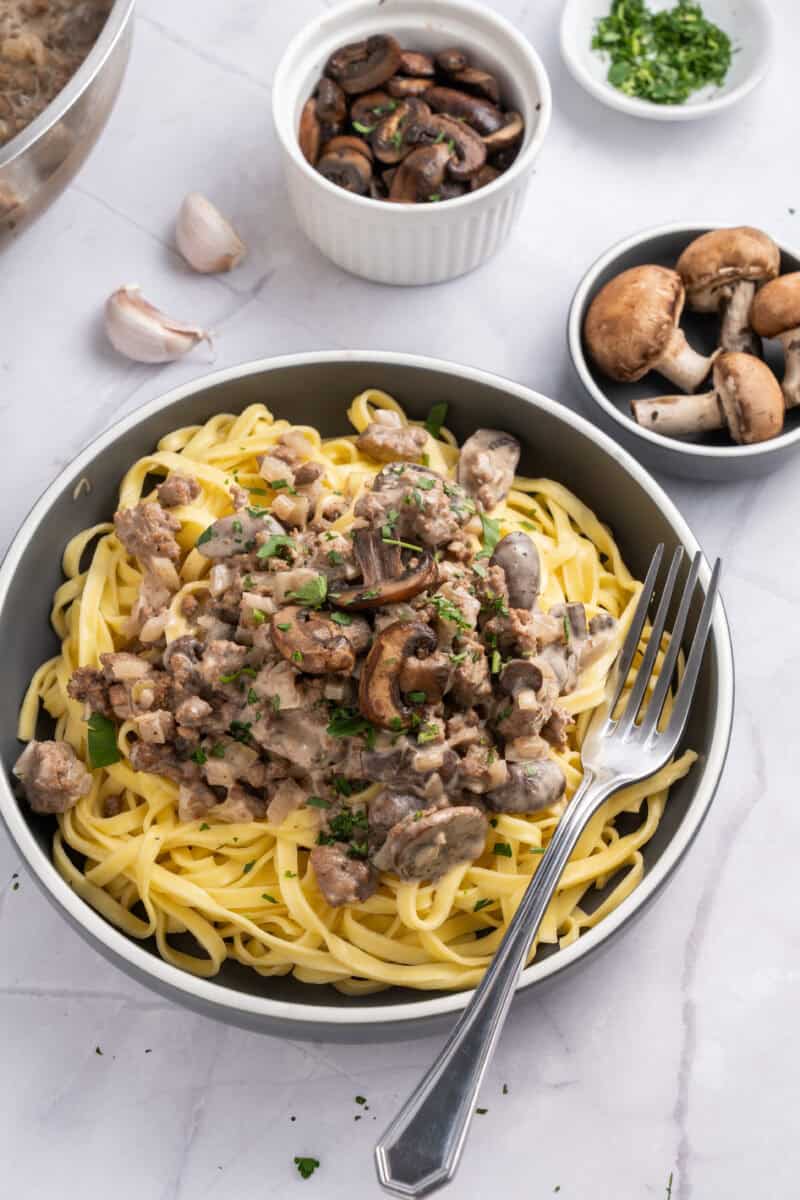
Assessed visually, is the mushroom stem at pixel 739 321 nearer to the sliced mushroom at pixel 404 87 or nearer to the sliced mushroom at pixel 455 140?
the sliced mushroom at pixel 455 140

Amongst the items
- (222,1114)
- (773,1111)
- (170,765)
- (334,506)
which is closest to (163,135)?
(334,506)

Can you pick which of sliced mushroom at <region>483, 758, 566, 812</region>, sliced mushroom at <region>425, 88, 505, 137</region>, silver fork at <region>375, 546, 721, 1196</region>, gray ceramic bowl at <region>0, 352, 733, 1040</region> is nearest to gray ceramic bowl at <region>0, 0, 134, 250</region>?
gray ceramic bowl at <region>0, 352, 733, 1040</region>

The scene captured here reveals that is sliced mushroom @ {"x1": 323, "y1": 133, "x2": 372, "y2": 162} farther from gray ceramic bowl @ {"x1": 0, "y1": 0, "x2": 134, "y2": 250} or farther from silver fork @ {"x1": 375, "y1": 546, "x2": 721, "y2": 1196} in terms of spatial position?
silver fork @ {"x1": 375, "y1": 546, "x2": 721, "y2": 1196}

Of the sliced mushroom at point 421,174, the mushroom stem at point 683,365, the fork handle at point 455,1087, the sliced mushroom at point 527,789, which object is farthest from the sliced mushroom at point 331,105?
the fork handle at point 455,1087

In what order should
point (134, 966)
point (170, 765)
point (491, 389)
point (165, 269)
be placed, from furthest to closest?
point (165, 269) → point (491, 389) → point (170, 765) → point (134, 966)

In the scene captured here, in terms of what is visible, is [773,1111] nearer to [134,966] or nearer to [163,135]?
[134,966]

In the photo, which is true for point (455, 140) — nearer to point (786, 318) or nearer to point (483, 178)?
point (483, 178)

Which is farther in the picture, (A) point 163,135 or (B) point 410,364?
(A) point 163,135
